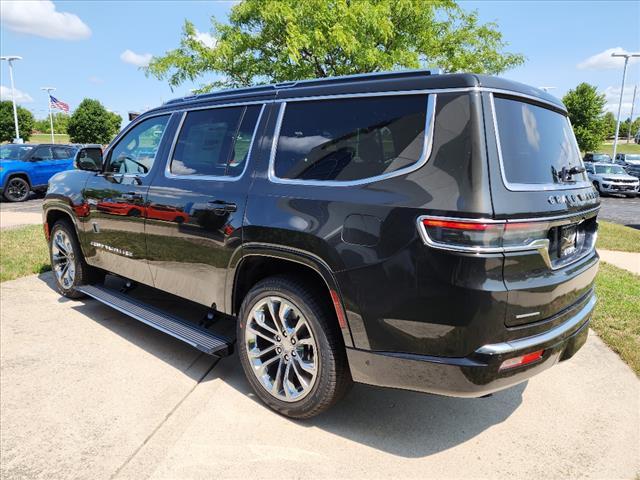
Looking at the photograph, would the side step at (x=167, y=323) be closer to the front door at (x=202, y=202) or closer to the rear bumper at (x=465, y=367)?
the front door at (x=202, y=202)

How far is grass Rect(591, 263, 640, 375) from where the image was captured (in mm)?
4027

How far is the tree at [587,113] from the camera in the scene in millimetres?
37281

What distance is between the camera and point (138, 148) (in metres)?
4.31

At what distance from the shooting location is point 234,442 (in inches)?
108

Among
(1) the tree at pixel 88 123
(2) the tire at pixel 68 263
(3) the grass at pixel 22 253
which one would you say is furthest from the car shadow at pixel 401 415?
(1) the tree at pixel 88 123

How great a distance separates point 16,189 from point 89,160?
1356 centimetres

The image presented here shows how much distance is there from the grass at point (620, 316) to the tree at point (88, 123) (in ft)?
181

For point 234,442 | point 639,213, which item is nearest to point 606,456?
point 234,442

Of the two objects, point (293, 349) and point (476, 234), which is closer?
point (476, 234)

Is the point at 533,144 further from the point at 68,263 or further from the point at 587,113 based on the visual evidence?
the point at 587,113

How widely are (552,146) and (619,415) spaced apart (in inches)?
71.5

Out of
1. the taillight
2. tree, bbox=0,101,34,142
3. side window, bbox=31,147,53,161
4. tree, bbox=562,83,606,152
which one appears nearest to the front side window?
the taillight

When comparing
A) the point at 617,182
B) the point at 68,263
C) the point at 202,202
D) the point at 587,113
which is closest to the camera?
the point at 202,202

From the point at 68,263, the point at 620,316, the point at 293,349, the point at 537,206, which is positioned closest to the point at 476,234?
the point at 537,206
